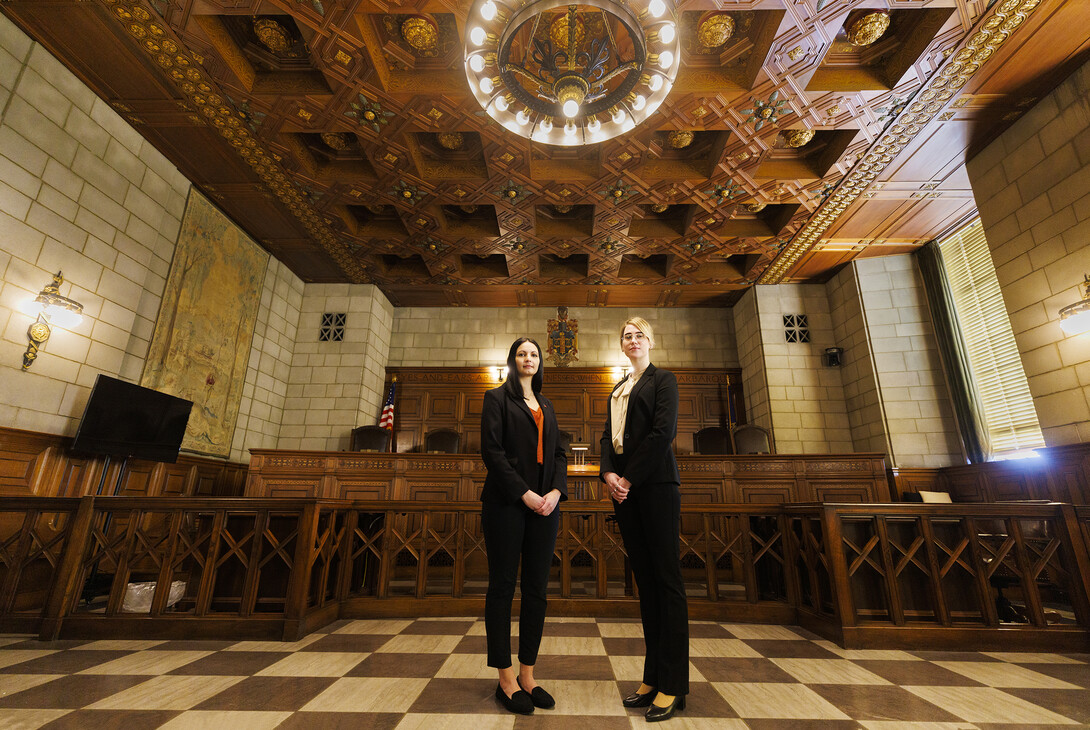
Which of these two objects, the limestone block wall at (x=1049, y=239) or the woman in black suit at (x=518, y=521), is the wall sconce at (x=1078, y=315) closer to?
the limestone block wall at (x=1049, y=239)

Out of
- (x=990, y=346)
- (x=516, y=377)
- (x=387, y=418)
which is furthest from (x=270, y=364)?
(x=990, y=346)

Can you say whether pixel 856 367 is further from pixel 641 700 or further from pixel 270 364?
pixel 270 364

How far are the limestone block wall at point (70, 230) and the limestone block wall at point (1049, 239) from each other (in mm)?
10502

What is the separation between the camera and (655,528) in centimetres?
200

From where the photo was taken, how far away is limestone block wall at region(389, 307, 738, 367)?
1039 centimetres

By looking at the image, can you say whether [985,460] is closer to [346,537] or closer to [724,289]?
[724,289]

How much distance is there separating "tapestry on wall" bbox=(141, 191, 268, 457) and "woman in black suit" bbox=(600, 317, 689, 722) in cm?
664

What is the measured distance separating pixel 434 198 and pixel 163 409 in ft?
14.8

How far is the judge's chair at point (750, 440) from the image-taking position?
780cm

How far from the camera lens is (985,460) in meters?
6.70

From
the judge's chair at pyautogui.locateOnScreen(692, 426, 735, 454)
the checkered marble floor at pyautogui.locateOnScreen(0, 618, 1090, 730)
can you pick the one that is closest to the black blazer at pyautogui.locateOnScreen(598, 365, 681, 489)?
the checkered marble floor at pyautogui.locateOnScreen(0, 618, 1090, 730)

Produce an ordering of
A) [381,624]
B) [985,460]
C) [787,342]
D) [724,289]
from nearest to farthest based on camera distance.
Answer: [381,624] < [985,460] < [787,342] < [724,289]

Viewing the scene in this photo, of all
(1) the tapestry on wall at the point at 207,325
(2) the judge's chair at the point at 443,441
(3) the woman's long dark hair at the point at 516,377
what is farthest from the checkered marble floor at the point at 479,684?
(2) the judge's chair at the point at 443,441

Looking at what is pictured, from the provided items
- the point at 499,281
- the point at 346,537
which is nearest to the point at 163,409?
the point at 346,537
